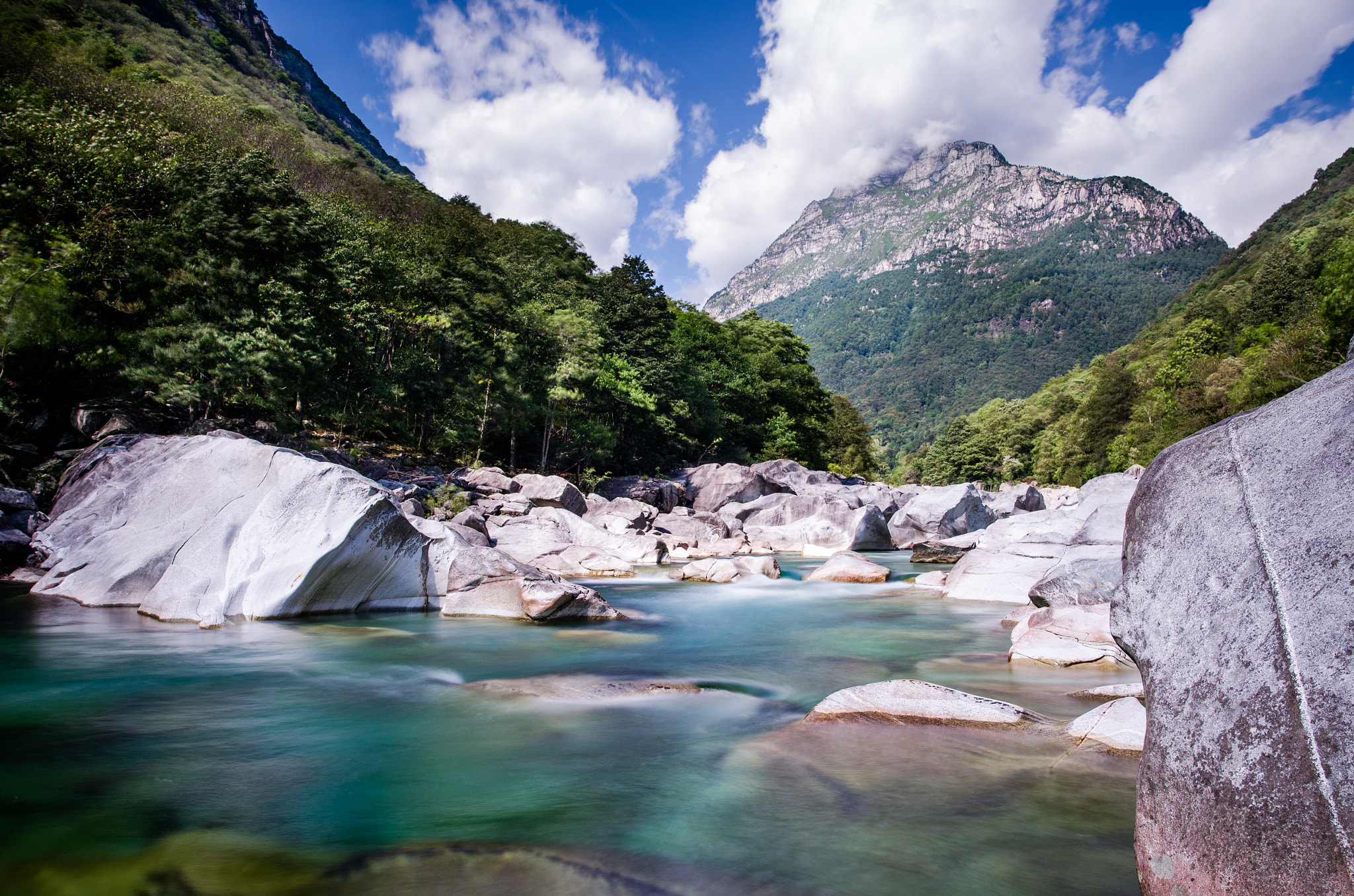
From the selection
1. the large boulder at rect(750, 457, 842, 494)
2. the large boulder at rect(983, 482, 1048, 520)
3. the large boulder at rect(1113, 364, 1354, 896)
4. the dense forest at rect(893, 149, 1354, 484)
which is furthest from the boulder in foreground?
the large boulder at rect(750, 457, 842, 494)

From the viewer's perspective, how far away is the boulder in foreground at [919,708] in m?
5.92

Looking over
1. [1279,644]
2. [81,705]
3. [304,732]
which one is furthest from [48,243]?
[1279,644]

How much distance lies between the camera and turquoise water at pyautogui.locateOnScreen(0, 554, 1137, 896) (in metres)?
4.02

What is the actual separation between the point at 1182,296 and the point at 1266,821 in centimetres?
13505

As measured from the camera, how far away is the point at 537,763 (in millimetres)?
5387

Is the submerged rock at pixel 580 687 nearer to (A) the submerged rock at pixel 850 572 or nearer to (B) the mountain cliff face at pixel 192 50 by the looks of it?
(A) the submerged rock at pixel 850 572

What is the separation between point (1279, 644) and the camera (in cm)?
266

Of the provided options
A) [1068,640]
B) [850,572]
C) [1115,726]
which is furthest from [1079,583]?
[850,572]

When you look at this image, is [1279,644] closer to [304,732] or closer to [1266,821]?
[1266,821]

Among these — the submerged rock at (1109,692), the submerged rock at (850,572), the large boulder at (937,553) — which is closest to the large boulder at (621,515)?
the submerged rock at (850,572)

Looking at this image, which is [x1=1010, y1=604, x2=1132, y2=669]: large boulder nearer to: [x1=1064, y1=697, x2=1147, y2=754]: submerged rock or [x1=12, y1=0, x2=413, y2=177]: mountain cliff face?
[x1=1064, y1=697, x2=1147, y2=754]: submerged rock

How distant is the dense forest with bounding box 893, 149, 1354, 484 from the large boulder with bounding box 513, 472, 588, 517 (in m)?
19.9

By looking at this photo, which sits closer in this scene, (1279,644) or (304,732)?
(1279,644)

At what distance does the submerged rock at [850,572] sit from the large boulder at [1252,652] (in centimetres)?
1417
